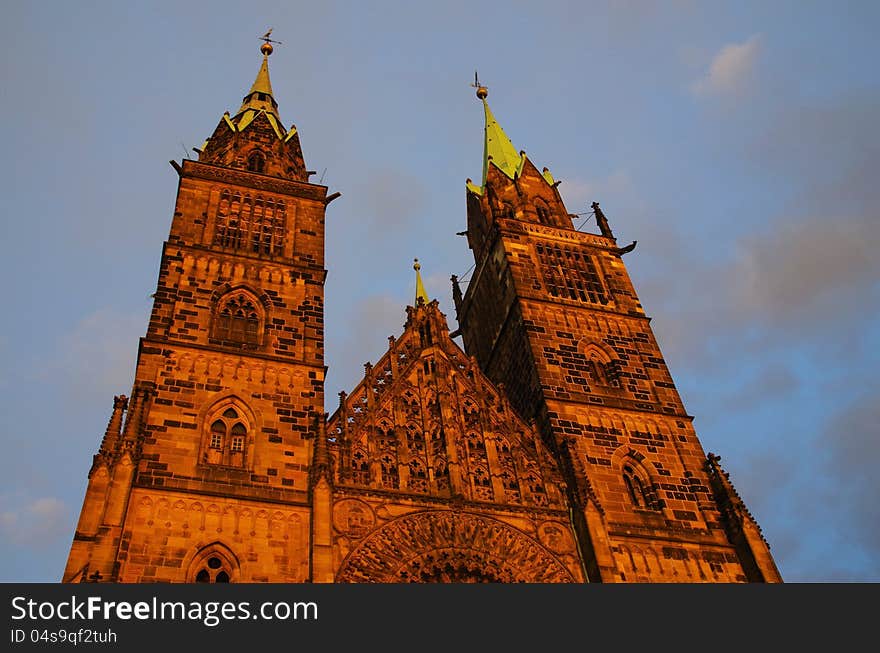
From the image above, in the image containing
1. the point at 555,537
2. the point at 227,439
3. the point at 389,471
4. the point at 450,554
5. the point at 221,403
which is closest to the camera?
the point at 450,554

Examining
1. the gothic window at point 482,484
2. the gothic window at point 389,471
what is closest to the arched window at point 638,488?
the gothic window at point 482,484

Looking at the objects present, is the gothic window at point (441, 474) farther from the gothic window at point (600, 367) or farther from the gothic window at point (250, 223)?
the gothic window at point (250, 223)

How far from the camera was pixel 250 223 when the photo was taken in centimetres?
2505

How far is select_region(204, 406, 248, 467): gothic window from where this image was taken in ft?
60.4

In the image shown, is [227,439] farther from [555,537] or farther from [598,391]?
[598,391]

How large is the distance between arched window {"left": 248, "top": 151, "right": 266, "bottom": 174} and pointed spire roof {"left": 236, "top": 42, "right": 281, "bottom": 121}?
3.34 metres

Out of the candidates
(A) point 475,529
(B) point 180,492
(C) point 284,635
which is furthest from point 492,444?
(C) point 284,635

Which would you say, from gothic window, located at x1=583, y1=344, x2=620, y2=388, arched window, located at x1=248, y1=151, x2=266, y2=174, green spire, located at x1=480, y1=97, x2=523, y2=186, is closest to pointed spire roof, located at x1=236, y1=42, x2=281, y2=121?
arched window, located at x1=248, y1=151, x2=266, y2=174

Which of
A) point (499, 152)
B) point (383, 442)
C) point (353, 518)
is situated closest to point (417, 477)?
point (383, 442)

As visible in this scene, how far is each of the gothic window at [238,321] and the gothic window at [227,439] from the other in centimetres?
244

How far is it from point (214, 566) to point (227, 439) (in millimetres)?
3231

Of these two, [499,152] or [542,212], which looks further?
[499,152]

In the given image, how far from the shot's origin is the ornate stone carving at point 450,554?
17.4 metres

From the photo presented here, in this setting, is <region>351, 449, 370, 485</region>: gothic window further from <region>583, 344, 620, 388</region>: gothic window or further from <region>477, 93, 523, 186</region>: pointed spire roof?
<region>477, 93, 523, 186</region>: pointed spire roof
